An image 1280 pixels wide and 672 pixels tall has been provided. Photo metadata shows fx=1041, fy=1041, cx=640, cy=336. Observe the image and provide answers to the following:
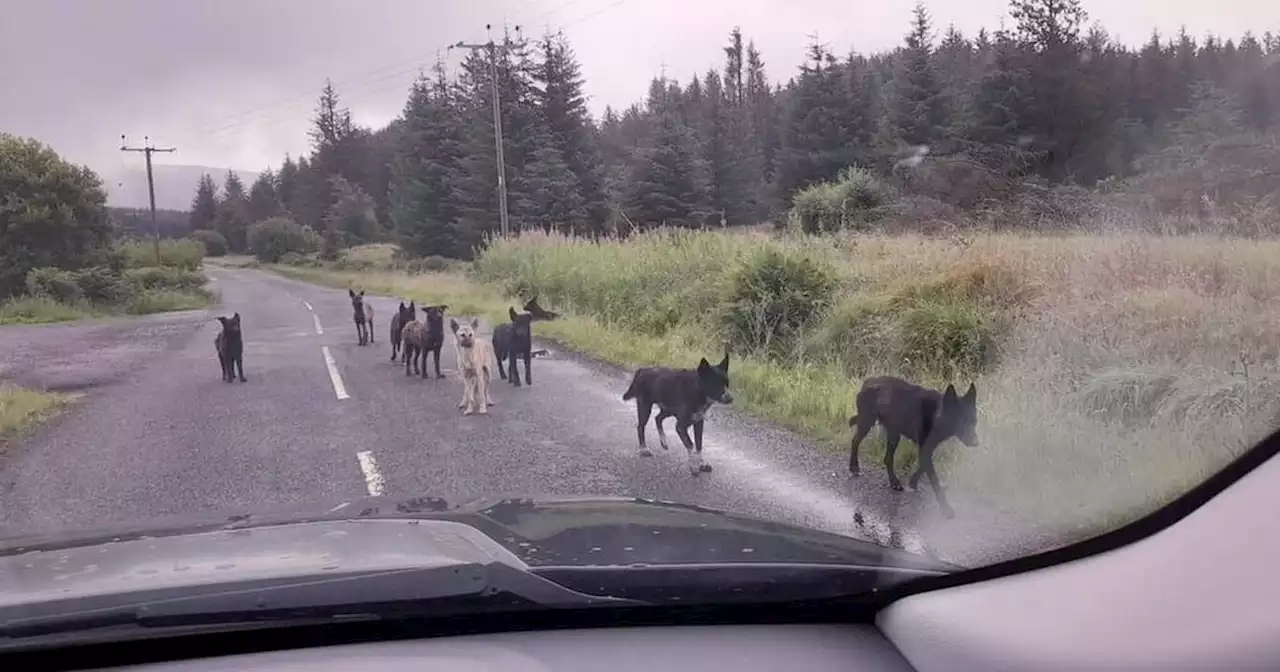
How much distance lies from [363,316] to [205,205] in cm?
160

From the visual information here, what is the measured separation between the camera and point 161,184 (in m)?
5.10

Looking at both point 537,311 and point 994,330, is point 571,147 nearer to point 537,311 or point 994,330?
point 537,311

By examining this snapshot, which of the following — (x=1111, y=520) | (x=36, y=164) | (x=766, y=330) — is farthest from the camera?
(x=766, y=330)

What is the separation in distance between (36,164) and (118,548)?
2.85m

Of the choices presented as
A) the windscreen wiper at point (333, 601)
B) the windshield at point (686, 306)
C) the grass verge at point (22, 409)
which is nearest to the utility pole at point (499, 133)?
the windshield at point (686, 306)

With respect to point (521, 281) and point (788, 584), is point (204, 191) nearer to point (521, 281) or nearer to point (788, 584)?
point (521, 281)

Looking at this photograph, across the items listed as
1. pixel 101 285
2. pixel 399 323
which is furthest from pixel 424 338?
pixel 101 285

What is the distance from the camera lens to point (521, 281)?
7.07 metres

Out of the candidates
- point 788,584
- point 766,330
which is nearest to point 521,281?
point 766,330

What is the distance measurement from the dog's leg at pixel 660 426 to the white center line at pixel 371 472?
1.45m

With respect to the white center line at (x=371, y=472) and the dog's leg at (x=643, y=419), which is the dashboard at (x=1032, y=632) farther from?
the dog's leg at (x=643, y=419)

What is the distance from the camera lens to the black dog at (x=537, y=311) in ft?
23.8

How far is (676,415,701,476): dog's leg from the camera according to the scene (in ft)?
17.6

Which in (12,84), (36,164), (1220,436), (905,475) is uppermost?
(12,84)
